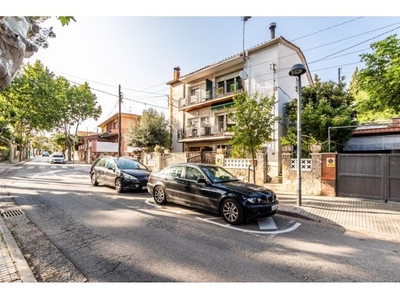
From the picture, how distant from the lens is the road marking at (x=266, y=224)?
5.24m

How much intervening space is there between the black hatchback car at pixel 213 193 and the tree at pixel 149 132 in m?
13.2

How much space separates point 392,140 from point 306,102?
5451 mm

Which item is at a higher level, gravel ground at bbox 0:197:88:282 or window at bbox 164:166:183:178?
window at bbox 164:166:183:178

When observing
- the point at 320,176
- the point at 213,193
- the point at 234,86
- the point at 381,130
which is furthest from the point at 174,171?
the point at 381,130

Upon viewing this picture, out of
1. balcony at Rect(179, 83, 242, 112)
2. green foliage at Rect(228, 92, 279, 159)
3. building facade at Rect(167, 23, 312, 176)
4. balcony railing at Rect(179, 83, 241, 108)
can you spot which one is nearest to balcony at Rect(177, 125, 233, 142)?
building facade at Rect(167, 23, 312, 176)

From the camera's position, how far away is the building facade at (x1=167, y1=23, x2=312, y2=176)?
15.4 metres

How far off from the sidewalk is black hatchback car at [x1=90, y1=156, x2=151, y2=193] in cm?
421

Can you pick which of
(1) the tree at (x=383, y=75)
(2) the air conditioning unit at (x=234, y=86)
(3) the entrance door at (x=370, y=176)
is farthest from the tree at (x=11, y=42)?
(2) the air conditioning unit at (x=234, y=86)

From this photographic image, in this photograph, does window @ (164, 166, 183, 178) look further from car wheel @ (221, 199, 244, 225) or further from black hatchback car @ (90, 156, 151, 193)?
black hatchback car @ (90, 156, 151, 193)

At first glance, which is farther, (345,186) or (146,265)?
(345,186)

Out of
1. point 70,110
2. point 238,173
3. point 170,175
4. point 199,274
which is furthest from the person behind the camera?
point 70,110

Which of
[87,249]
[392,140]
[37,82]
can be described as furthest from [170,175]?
[37,82]
